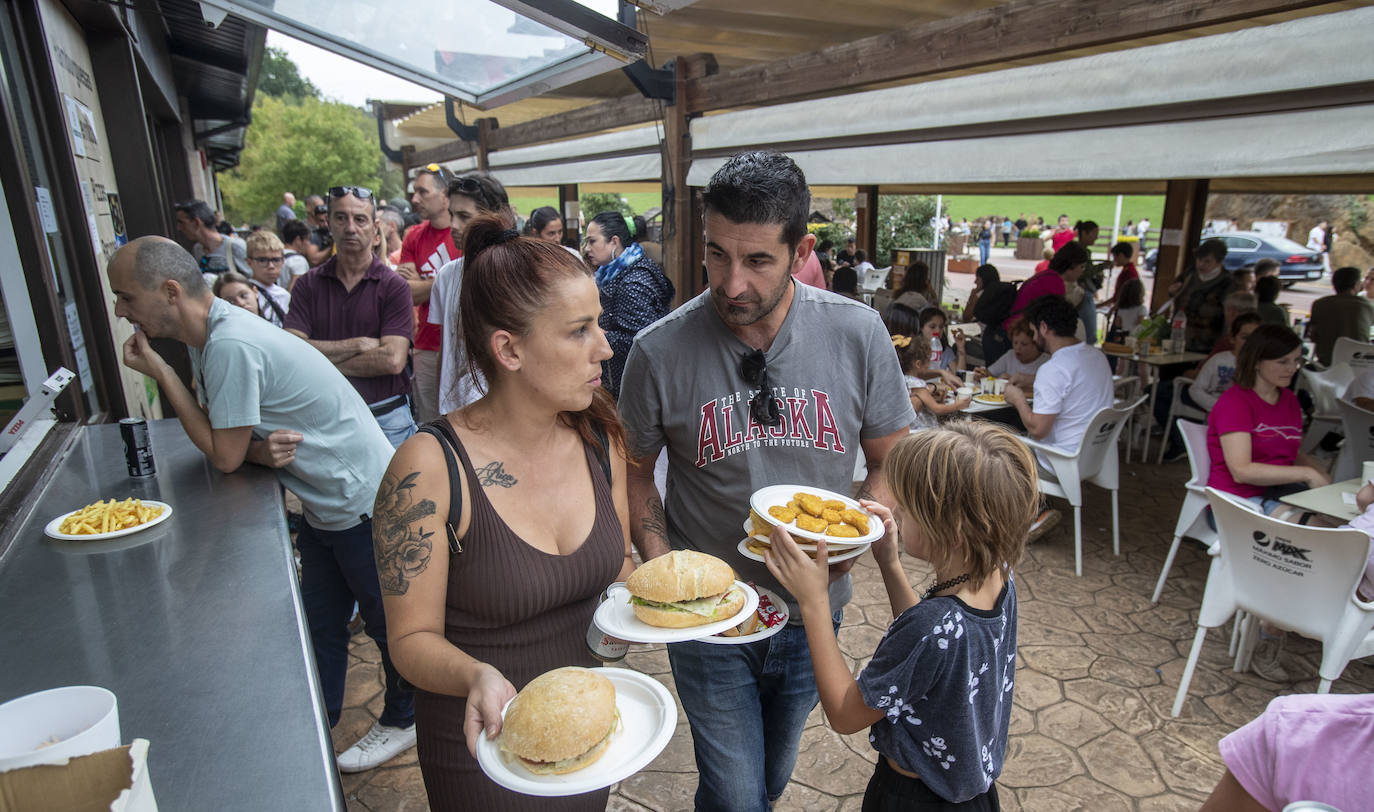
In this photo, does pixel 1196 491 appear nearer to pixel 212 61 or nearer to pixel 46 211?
pixel 46 211

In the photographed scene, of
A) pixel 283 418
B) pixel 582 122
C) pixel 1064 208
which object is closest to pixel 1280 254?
pixel 582 122

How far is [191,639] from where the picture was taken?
1672 mm

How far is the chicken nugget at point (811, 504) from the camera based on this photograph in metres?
1.74

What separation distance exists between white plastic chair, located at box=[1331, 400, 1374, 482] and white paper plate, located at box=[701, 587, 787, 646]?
4.89 metres

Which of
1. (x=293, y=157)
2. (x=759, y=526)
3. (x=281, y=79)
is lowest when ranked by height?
(x=759, y=526)

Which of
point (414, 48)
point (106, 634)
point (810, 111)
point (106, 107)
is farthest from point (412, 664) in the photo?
point (106, 107)

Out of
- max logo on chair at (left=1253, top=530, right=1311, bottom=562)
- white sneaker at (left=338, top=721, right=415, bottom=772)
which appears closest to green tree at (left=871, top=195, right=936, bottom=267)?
max logo on chair at (left=1253, top=530, right=1311, bottom=562)

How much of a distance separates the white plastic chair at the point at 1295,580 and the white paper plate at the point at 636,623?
266 cm

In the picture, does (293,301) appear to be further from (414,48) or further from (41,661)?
(41,661)

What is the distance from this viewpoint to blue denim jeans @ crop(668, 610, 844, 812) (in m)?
1.91

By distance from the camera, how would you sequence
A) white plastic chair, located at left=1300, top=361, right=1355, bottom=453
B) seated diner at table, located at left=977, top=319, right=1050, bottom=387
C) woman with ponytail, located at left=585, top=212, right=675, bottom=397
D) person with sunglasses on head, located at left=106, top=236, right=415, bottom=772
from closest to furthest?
person with sunglasses on head, located at left=106, top=236, right=415, bottom=772, woman with ponytail, located at left=585, top=212, right=675, bottom=397, white plastic chair, located at left=1300, top=361, right=1355, bottom=453, seated diner at table, located at left=977, top=319, right=1050, bottom=387

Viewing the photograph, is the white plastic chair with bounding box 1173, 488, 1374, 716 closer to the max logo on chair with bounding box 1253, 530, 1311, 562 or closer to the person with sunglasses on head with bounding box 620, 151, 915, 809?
the max logo on chair with bounding box 1253, 530, 1311, 562

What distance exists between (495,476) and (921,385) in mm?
4323

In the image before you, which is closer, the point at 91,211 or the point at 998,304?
the point at 91,211
